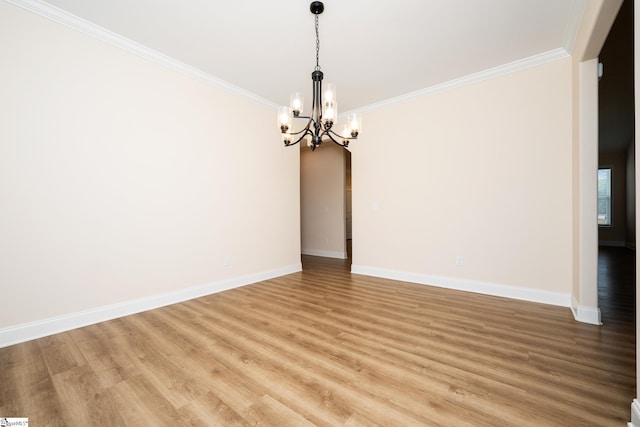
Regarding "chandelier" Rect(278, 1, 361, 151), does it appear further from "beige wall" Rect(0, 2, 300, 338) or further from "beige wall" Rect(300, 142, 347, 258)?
"beige wall" Rect(300, 142, 347, 258)

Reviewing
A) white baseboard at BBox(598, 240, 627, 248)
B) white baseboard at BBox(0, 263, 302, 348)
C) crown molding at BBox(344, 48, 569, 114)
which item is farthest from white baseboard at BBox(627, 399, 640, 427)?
white baseboard at BBox(598, 240, 627, 248)

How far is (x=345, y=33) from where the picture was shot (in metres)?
2.60

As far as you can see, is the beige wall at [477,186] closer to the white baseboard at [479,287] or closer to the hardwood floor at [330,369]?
the white baseboard at [479,287]

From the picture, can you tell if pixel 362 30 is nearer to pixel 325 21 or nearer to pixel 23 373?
pixel 325 21

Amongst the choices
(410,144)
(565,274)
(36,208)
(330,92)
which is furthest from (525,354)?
(36,208)

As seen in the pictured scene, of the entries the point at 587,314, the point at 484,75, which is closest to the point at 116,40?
the point at 484,75

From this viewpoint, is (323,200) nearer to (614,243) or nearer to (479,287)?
(479,287)

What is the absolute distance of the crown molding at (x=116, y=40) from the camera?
2.25m

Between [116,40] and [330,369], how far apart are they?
3.74m

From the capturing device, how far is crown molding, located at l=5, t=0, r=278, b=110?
2.25 meters

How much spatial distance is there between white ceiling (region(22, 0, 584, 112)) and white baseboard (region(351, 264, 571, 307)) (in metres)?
2.78

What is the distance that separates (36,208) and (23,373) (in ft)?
4.37

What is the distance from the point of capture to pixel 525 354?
193 centimetres

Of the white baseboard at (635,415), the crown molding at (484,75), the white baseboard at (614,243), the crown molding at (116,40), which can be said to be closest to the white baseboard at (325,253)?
the crown molding at (484,75)
